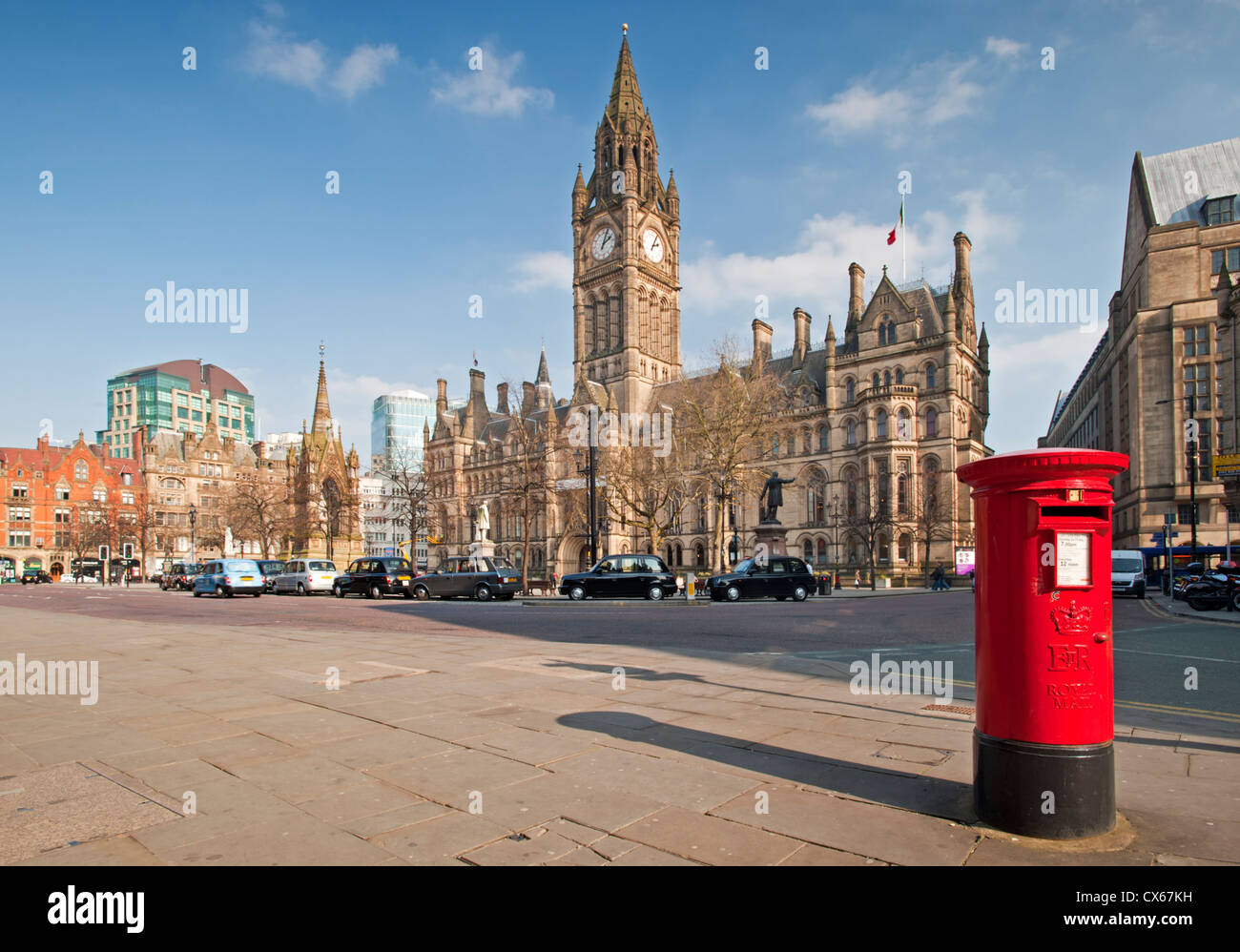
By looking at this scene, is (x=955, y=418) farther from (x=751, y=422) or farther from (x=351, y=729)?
(x=351, y=729)

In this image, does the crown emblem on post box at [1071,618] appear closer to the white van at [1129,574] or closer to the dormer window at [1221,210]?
the white van at [1129,574]

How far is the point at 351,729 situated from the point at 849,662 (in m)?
6.55

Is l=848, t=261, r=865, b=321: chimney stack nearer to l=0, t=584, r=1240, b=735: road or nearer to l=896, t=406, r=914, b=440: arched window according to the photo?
l=896, t=406, r=914, b=440: arched window

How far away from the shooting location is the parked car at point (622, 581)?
90.5 ft

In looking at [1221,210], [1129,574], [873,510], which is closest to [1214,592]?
[1129,574]

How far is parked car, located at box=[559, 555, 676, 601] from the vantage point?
27578 millimetres

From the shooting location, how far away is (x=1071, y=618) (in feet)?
12.1

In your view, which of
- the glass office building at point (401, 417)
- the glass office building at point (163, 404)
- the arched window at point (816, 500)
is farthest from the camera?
the glass office building at point (401, 417)

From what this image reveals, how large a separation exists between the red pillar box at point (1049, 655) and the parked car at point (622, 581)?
2389cm

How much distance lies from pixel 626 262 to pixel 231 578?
182 ft

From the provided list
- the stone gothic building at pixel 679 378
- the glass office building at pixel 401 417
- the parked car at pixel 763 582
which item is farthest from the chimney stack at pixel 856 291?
the glass office building at pixel 401 417

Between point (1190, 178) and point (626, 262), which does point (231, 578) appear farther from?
point (1190, 178)

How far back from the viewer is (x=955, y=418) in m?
56.2
